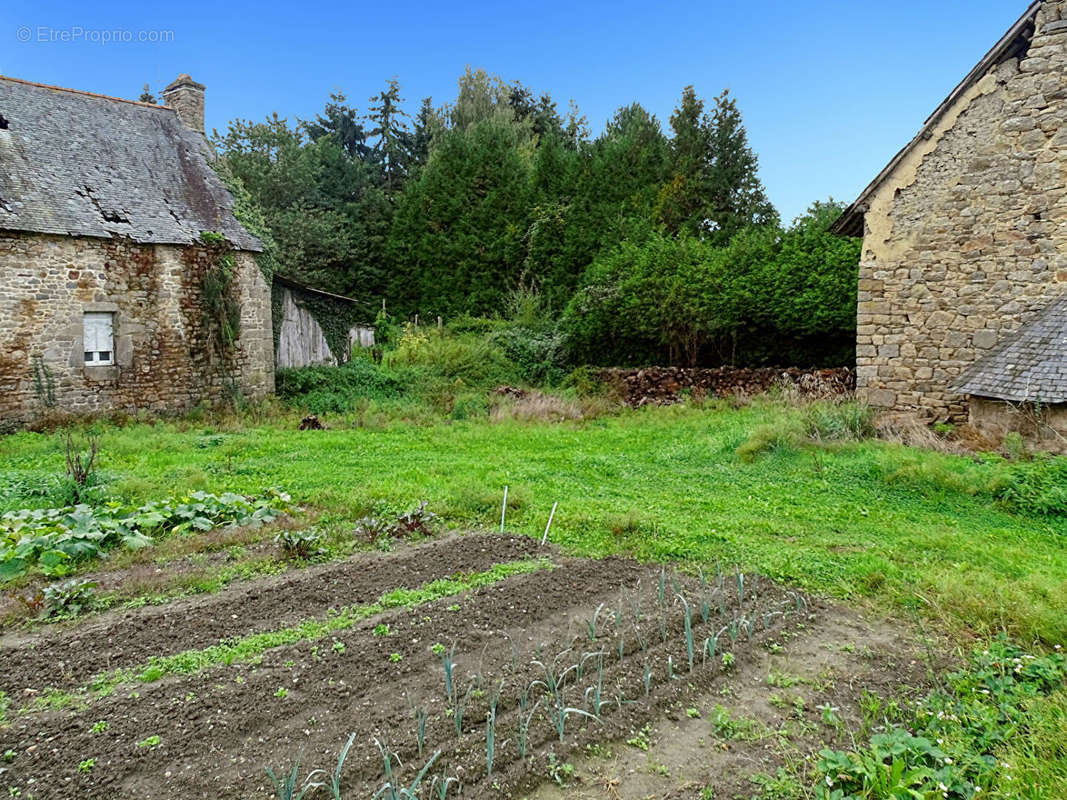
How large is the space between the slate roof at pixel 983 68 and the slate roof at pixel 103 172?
41.9 ft

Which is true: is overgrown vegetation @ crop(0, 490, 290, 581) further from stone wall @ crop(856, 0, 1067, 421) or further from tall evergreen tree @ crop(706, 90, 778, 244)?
tall evergreen tree @ crop(706, 90, 778, 244)

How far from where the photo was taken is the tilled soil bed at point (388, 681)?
126 inches

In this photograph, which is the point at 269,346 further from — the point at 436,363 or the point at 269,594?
the point at 269,594

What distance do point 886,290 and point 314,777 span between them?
36.5ft

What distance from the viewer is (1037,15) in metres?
9.90

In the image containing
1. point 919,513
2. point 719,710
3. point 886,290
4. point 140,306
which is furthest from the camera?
point 140,306

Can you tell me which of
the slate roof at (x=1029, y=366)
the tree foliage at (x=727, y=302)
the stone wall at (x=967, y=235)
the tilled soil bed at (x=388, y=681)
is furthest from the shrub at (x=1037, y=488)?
the tree foliage at (x=727, y=302)

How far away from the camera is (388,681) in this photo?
155 inches

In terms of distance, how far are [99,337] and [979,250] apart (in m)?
16.0

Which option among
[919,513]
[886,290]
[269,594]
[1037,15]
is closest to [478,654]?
[269,594]

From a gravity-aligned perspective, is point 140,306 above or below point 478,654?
above

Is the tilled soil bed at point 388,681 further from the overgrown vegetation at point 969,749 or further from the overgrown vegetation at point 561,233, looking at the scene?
the overgrown vegetation at point 561,233

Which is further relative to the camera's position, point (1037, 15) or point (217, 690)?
point (1037, 15)

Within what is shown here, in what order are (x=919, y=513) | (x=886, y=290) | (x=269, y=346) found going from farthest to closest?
(x=269, y=346)
(x=886, y=290)
(x=919, y=513)
